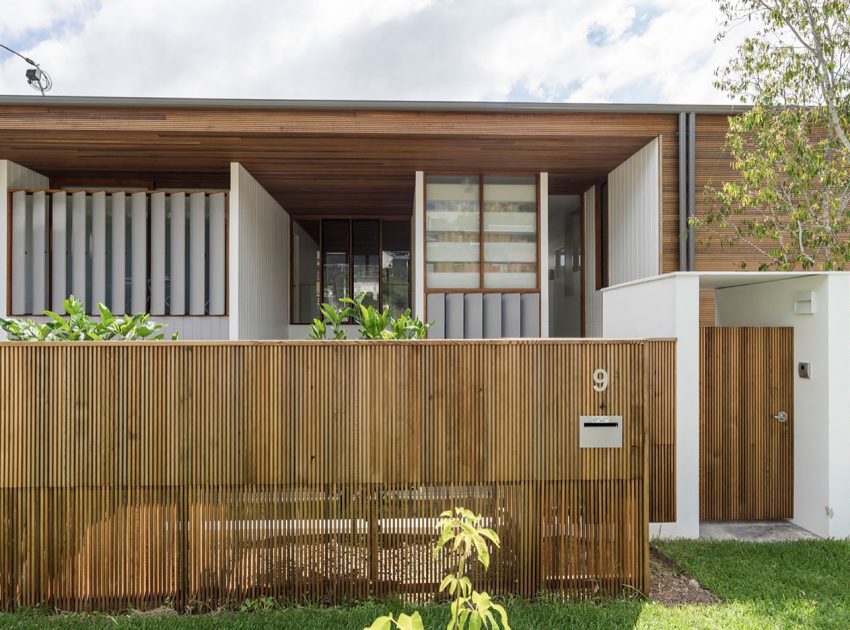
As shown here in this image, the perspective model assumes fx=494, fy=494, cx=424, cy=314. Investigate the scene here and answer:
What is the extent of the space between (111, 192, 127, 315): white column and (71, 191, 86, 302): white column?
→ 369 millimetres

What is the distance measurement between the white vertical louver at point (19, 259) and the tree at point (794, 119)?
8.19 metres

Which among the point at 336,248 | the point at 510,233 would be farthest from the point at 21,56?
the point at 510,233

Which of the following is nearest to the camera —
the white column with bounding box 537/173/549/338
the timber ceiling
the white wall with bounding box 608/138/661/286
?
the timber ceiling

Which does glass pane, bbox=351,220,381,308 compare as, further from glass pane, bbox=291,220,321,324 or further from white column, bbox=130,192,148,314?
white column, bbox=130,192,148,314

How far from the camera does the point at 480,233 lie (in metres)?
6.72

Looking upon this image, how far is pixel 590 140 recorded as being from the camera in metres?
5.77

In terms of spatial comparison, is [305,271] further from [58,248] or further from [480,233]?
[480,233]

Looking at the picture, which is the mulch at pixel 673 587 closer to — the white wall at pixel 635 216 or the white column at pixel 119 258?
the white wall at pixel 635 216

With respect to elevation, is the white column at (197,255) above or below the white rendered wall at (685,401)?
above

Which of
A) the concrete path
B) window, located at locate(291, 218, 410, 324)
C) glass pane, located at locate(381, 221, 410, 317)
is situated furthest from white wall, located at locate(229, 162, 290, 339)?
the concrete path

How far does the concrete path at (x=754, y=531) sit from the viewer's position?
4070 mm

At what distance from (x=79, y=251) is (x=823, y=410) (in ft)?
27.3

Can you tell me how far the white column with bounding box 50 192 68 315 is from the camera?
21.1ft

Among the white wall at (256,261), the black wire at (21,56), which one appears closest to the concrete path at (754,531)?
the white wall at (256,261)
